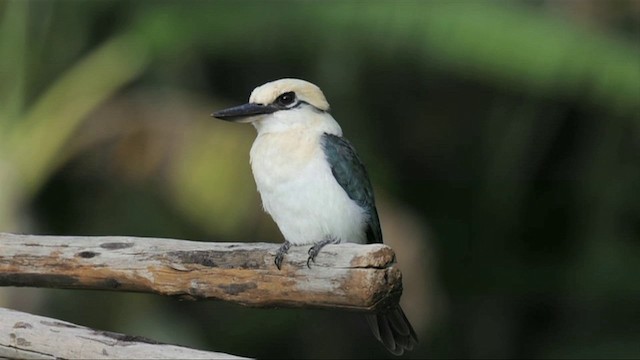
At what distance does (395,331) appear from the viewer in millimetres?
2891

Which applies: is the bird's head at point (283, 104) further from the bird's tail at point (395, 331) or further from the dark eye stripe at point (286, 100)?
the bird's tail at point (395, 331)

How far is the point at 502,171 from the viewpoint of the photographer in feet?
18.7

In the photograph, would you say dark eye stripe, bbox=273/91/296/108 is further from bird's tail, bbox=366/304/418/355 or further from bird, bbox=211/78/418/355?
bird's tail, bbox=366/304/418/355

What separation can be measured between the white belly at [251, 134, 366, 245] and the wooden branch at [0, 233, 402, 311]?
493 mm

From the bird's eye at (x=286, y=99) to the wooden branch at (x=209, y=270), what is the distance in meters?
0.64

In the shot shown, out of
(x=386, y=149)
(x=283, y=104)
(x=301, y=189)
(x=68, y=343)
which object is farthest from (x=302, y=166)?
(x=386, y=149)

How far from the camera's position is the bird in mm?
3047

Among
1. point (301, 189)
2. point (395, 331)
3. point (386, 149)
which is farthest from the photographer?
point (386, 149)

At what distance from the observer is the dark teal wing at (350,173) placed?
121 inches

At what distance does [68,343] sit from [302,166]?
0.87 meters

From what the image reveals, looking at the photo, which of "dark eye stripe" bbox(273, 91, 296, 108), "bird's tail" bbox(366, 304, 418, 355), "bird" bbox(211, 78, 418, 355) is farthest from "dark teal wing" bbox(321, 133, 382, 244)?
"bird's tail" bbox(366, 304, 418, 355)

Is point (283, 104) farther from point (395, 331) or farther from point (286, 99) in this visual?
point (395, 331)

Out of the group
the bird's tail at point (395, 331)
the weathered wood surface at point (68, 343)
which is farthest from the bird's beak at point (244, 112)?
the weathered wood surface at point (68, 343)

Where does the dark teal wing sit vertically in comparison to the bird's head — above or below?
below
